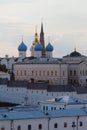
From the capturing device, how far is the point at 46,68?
65.7m

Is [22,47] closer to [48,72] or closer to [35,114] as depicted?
[48,72]

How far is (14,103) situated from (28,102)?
1.56 m

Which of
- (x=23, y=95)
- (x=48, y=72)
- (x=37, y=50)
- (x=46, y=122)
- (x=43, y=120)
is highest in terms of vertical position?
(x=37, y=50)

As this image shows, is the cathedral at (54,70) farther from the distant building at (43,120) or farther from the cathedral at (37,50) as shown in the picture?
the distant building at (43,120)

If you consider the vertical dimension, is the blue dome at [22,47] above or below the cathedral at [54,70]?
above

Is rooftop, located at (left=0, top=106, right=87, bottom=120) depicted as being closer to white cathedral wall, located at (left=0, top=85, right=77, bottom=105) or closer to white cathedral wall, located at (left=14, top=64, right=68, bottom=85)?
white cathedral wall, located at (left=0, top=85, right=77, bottom=105)

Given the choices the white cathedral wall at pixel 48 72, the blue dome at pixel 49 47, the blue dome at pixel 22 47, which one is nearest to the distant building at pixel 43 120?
the white cathedral wall at pixel 48 72

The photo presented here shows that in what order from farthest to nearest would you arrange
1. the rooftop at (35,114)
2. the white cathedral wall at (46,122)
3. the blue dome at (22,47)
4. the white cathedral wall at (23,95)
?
the blue dome at (22,47), the white cathedral wall at (23,95), the rooftop at (35,114), the white cathedral wall at (46,122)

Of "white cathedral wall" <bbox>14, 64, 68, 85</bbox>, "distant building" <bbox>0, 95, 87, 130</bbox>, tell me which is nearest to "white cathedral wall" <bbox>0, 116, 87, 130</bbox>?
"distant building" <bbox>0, 95, 87, 130</bbox>

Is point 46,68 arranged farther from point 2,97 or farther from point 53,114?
point 53,114

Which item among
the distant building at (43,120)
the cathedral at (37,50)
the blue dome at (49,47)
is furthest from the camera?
the blue dome at (49,47)

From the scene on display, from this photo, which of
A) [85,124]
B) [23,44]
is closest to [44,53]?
[23,44]

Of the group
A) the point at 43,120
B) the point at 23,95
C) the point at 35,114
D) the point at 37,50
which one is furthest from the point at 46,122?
the point at 37,50

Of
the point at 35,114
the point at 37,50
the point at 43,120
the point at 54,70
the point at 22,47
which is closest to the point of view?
the point at 43,120
